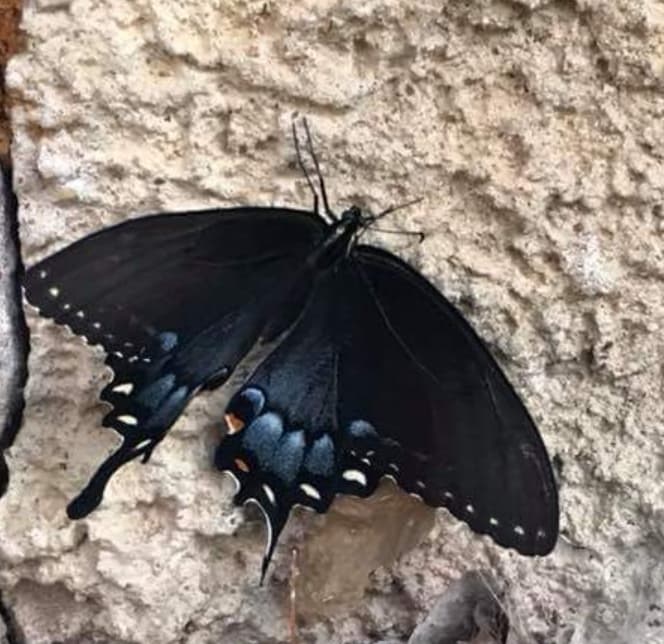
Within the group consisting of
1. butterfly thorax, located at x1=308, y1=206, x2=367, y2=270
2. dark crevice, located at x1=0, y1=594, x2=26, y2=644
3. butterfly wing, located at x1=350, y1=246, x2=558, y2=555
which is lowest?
dark crevice, located at x1=0, y1=594, x2=26, y2=644

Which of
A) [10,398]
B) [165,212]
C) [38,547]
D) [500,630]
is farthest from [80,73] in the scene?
[500,630]

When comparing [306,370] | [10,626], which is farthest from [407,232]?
[10,626]

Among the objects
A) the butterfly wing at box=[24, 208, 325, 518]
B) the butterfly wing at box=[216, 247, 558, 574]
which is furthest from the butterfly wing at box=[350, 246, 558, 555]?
the butterfly wing at box=[24, 208, 325, 518]

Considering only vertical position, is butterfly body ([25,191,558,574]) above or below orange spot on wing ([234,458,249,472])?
above

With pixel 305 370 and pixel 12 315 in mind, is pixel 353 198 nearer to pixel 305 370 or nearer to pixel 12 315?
pixel 305 370

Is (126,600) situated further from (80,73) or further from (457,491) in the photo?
(80,73)

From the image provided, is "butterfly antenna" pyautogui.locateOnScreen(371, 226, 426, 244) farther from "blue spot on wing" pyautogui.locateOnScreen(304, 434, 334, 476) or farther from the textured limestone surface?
"blue spot on wing" pyautogui.locateOnScreen(304, 434, 334, 476)

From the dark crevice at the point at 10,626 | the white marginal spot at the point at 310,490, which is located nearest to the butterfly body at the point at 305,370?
the white marginal spot at the point at 310,490

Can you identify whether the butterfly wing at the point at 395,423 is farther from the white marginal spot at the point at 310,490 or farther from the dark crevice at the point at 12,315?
the dark crevice at the point at 12,315
